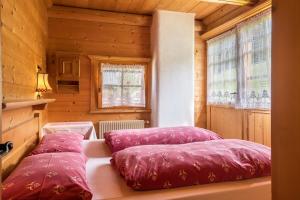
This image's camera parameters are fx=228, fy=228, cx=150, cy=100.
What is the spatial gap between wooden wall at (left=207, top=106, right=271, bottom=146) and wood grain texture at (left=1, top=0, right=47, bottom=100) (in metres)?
2.72

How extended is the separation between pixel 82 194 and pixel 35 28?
88.1 inches

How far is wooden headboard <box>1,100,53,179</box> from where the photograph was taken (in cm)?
143

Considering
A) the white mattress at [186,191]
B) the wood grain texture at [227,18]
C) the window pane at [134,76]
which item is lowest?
the white mattress at [186,191]

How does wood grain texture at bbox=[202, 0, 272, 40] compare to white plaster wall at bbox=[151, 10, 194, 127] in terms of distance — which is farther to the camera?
white plaster wall at bbox=[151, 10, 194, 127]

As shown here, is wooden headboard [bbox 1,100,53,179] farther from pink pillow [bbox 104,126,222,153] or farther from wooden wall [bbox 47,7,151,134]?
wooden wall [bbox 47,7,151,134]

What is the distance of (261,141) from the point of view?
2.99 metres

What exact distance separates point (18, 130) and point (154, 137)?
3.73 feet

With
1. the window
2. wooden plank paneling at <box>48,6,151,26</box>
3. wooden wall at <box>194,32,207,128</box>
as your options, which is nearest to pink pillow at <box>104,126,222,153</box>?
the window

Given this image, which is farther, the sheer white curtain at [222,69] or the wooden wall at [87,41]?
the wooden wall at [87,41]

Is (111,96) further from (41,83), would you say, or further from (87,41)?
(41,83)

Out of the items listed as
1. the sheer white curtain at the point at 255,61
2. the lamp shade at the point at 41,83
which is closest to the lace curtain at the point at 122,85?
the lamp shade at the point at 41,83

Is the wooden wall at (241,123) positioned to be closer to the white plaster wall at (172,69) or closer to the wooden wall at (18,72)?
the white plaster wall at (172,69)

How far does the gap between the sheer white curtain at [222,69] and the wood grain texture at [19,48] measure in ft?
8.87

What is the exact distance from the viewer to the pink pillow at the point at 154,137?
2.07 meters
